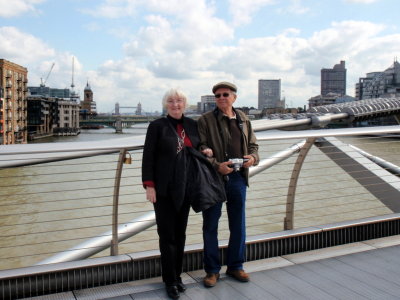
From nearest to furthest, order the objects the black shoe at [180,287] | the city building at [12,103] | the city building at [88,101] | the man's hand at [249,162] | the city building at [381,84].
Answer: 1. the black shoe at [180,287]
2. the man's hand at [249,162]
3. the city building at [12,103]
4. the city building at [381,84]
5. the city building at [88,101]

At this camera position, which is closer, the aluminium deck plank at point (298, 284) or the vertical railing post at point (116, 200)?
the aluminium deck plank at point (298, 284)

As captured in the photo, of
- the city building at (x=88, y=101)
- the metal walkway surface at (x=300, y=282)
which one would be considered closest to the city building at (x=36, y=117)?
the metal walkway surface at (x=300, y=282)

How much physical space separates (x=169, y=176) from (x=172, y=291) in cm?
62

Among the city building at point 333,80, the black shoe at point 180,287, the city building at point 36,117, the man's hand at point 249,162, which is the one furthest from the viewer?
the city building at point 333,80

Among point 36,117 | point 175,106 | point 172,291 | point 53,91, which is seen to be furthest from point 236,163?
point 53,91

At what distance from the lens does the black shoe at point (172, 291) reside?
8.29ft

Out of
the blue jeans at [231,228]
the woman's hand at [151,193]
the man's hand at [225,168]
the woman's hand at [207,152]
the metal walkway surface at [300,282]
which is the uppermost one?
the woman's hand at [207,152]

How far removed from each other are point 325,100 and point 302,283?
132m

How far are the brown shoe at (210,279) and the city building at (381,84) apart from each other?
10279 cm

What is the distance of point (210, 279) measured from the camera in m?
2.73

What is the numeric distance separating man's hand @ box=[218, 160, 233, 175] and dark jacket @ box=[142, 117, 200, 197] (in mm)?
279

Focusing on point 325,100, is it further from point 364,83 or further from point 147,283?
point 147,283

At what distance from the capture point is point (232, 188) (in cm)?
279

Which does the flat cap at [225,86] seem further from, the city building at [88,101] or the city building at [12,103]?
the city building at [88,101]
